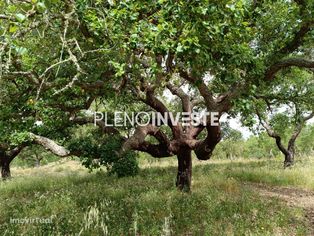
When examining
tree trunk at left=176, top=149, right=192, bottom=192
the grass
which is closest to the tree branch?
the grass

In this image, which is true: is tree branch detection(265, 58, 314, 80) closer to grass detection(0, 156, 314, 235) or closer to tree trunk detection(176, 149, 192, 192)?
grass detection(0, 156, 314, 235)

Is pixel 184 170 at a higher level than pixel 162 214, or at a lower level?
higher

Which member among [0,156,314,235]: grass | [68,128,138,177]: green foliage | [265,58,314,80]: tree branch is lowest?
[0,156,314,235]: grass

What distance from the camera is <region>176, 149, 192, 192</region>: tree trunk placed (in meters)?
12.5

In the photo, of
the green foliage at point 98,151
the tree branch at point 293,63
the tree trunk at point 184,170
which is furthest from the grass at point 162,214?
the tree branch at point 293,63

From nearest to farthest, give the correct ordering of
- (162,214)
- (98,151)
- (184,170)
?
1. (162,214)
2. (98,151)
3. (184,170)

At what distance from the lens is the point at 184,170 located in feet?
41.7

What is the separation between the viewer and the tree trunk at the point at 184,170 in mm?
12492

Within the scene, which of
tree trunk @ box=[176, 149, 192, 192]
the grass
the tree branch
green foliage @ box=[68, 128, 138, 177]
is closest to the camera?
the grass

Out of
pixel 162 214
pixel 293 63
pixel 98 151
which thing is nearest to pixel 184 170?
pixel 162 214

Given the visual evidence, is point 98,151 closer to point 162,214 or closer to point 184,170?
point 162,214

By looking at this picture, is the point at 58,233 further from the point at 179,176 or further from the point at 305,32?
the point at 305,32

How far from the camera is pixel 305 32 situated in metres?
8.27

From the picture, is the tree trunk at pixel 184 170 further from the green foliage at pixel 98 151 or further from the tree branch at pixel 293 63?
the tree branch at pixel 293 63
